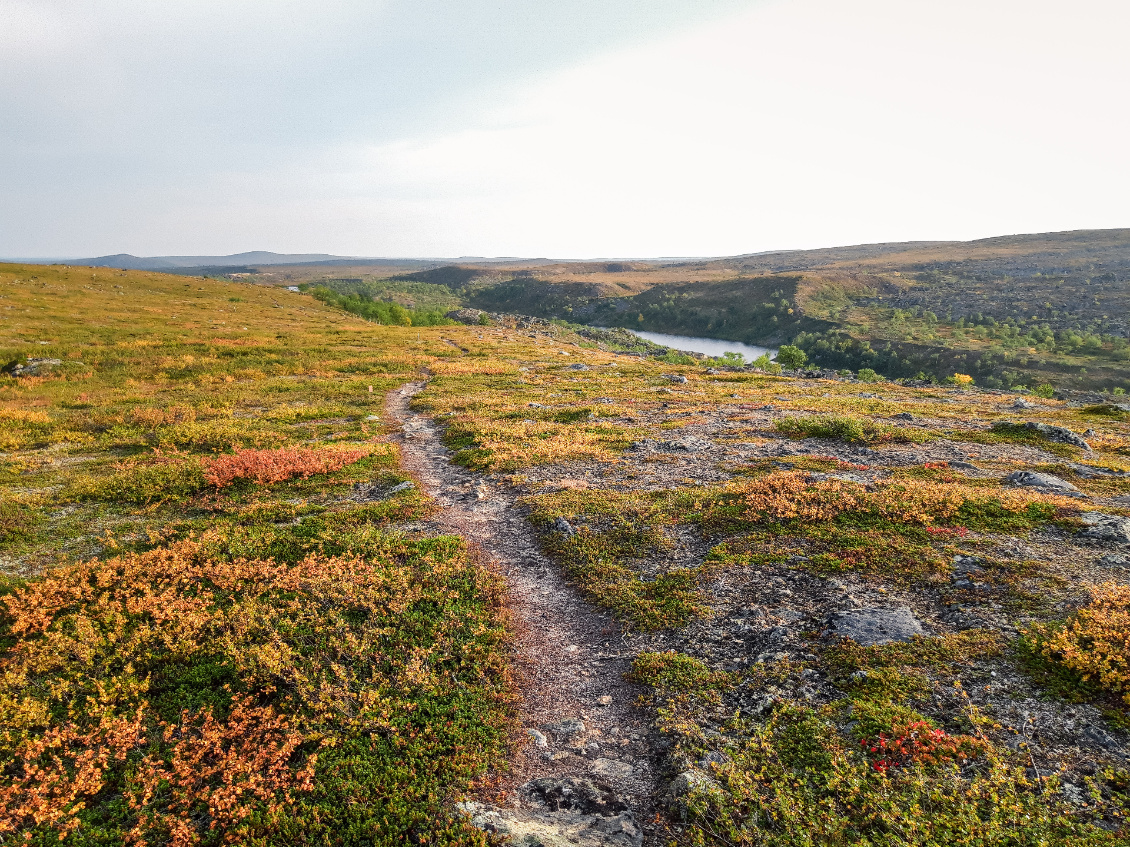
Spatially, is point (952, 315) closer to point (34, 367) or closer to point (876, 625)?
point (876, 625)

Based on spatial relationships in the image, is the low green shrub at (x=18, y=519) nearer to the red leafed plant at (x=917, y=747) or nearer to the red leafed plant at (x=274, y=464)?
the red leafed plant at (x=274, y=464)

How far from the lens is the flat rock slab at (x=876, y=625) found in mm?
9117

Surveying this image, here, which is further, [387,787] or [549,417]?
[549,417]

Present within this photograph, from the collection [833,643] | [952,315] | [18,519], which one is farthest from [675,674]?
[952,315]

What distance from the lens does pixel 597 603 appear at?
11234mm

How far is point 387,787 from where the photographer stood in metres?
6.80

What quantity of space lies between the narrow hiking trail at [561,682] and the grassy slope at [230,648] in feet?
1.92

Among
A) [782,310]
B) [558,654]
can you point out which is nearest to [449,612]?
[558,654]

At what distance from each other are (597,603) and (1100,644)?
8.45m

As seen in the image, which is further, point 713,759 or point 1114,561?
point 1114,561

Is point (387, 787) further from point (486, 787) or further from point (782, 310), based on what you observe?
point (782, 310)

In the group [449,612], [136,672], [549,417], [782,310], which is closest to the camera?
[136,672]

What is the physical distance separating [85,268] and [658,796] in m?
155

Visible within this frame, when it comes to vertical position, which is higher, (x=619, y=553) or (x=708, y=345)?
(x=619, y=553)
